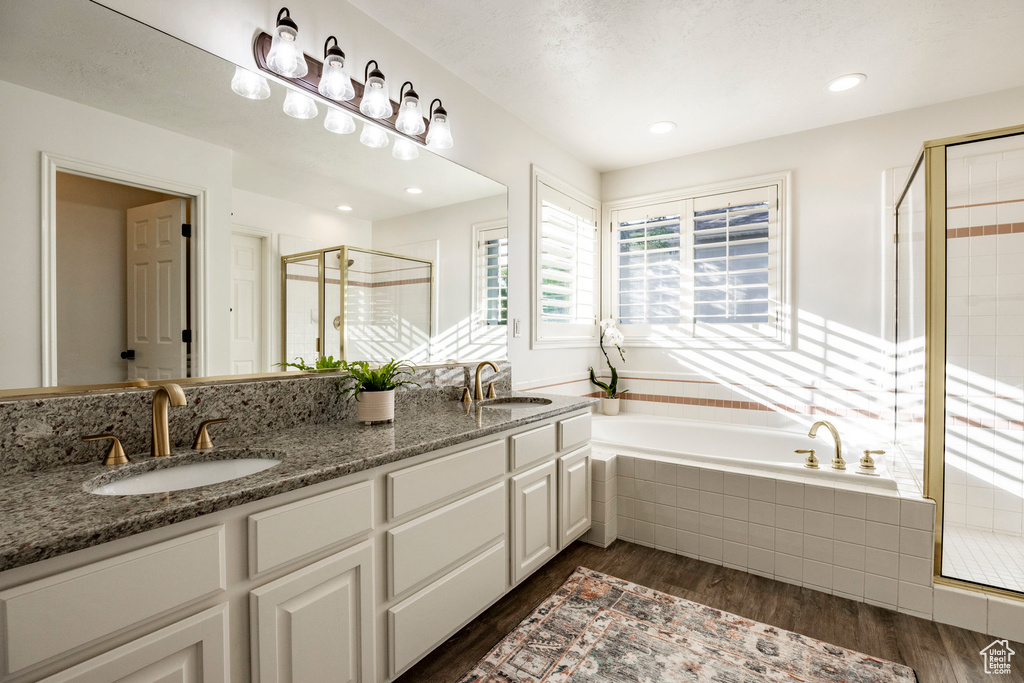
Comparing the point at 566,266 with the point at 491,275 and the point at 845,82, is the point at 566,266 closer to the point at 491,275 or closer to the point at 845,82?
the point at 491,275

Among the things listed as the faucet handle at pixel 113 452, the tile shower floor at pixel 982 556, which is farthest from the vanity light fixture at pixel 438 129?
the tile shower floor at pixel 982 556

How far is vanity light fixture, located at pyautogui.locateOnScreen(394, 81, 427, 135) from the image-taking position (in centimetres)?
208

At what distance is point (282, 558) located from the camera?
1132 mm

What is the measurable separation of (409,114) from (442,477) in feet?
5.08

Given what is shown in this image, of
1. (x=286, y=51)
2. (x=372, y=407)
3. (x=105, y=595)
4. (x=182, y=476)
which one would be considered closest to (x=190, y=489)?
(x=105, y=595)

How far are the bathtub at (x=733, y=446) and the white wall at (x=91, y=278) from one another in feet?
7.58

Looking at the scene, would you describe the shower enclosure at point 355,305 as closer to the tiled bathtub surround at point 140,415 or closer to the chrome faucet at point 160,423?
the tiled bathtub surround at point 140,415

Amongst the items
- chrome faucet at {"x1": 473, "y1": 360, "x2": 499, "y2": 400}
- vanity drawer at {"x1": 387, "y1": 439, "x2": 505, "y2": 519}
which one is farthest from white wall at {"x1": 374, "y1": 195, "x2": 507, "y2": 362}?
vanity drawer at {"x1": 387, "y1": 439, "x2": 505, "y2": 519}

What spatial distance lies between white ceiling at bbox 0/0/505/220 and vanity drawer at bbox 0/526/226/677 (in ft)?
3.79

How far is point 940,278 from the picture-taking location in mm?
1953

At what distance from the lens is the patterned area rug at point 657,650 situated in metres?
1.61

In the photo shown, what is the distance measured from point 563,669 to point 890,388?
8.11ft

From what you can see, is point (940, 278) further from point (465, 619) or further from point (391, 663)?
point (391, 663)

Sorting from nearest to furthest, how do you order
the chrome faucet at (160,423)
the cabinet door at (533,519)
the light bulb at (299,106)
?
the chrome faucet at (160,423)
the light bulb at (299,106)
the cabinet door at (533,519)
